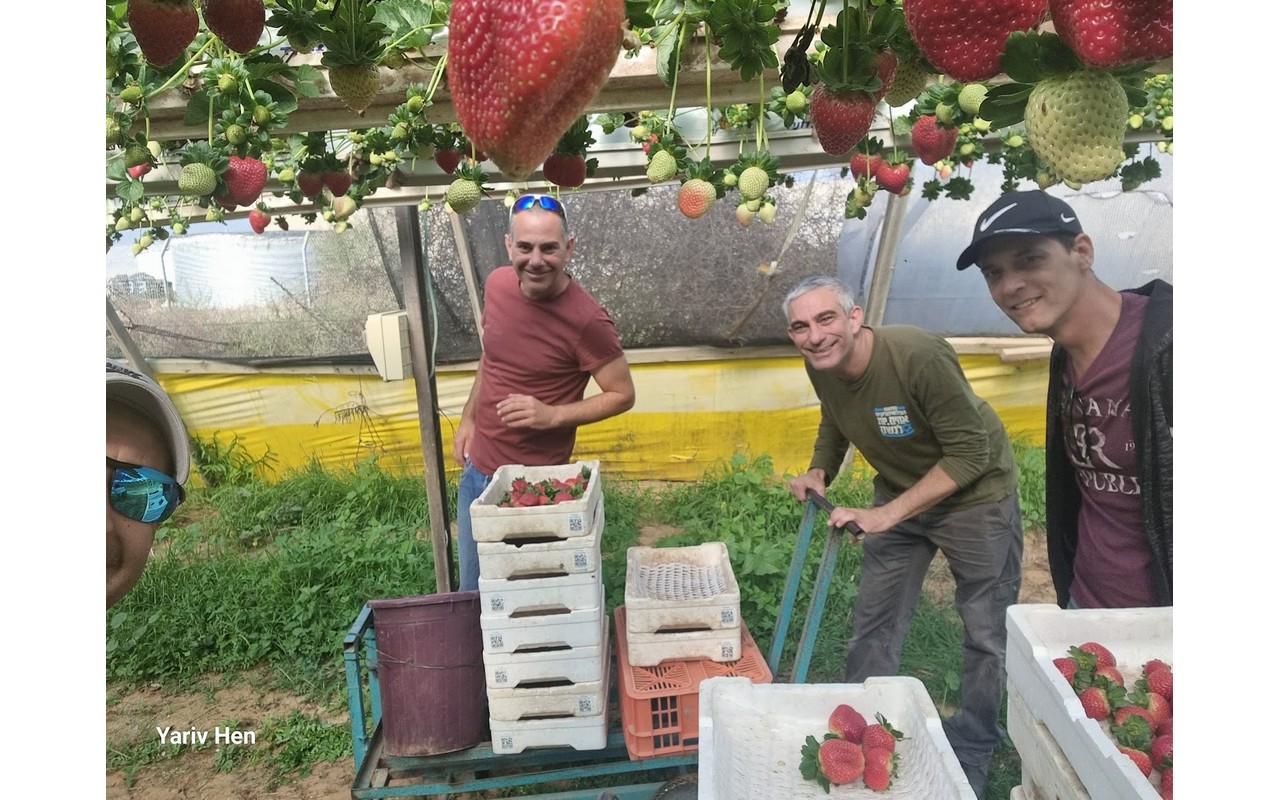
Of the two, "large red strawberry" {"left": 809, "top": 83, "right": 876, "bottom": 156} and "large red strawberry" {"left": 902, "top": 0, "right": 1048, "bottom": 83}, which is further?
"large red strawberry" {"left": 809, "top": 83, "right": 876, "bottom": 156}

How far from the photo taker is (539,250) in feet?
6.82

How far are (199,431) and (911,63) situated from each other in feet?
15.2

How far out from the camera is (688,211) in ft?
4.75

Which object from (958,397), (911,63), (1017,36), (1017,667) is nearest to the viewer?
(1017,36)

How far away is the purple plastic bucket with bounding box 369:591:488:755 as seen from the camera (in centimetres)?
207

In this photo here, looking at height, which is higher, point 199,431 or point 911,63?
point 911,63

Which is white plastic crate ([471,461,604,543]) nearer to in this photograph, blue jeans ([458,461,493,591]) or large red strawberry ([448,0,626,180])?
blue jeans ([458,461,493,591])

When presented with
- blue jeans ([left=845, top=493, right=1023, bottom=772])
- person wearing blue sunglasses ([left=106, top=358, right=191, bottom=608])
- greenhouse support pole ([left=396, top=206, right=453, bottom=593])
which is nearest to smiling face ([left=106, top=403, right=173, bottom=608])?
person wearing blue sunglasses ([left=106, top=358, right=191, bottom=608])

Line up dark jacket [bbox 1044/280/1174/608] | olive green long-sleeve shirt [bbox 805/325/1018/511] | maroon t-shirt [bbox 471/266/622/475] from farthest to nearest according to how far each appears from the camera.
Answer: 1. maroon t-shirt [bbox 471/266/622/475]
2. olive green long-sleeve shirt [bbox 805/325/1018/511]
3. dark jacket [bbox 1044/280/1174/608]

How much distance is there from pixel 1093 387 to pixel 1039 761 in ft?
2.40

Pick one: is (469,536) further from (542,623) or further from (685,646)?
(685,646)

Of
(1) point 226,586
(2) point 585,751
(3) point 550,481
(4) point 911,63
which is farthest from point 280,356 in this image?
(4) point 911,63

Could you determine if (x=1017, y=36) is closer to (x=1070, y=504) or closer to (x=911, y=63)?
(x=911, y=63)

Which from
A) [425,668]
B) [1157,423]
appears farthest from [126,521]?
[1157,423]
